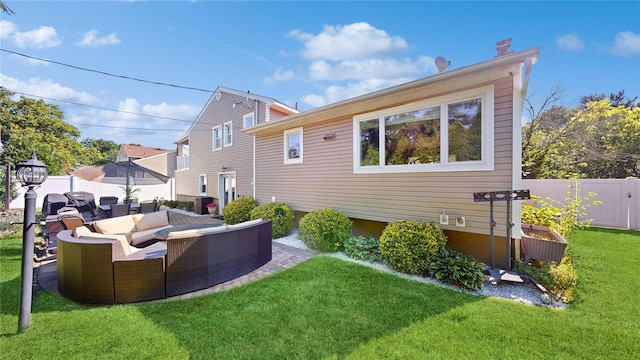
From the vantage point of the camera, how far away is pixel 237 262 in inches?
174

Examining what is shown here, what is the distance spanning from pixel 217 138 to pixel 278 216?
8.42m

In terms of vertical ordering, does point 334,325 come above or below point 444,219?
below

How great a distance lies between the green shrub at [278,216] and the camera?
7418mm

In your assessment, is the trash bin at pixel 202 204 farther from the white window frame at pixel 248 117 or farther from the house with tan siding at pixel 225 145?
the white window frame at pixel 248 117

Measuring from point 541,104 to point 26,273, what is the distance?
2019 centimetres

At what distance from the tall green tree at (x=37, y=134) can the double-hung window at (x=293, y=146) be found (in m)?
20.0

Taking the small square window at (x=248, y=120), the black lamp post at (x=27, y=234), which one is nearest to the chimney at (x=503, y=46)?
the black lamp post at (x=27, y=234)

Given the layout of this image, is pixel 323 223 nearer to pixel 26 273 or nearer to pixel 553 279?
pixel 553 279

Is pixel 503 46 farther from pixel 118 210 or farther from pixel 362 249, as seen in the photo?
pixel 118 210

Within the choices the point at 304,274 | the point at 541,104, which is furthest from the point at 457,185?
the point at 541,104

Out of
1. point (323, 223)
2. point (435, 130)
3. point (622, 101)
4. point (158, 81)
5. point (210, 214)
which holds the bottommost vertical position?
point (210, 214)

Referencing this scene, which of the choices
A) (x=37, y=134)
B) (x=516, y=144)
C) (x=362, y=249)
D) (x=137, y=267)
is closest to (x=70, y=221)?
(x=137, y=267)

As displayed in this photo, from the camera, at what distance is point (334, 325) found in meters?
2.94

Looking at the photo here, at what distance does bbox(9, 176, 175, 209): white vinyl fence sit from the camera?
14.7 meters
